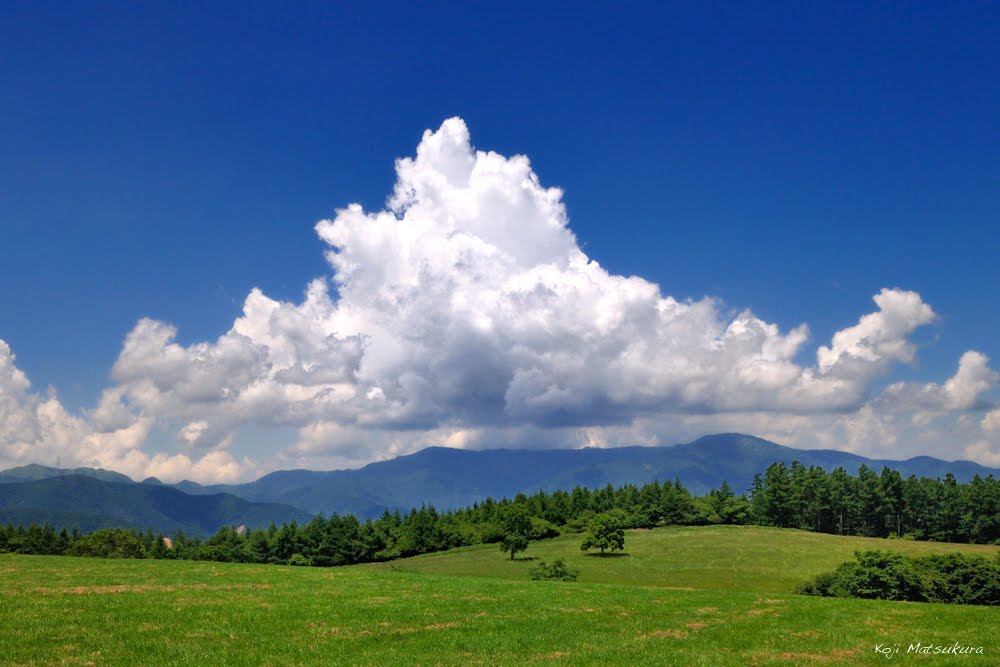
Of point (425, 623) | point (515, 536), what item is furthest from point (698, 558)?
point (425, 623)

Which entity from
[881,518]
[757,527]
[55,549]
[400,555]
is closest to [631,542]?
[757,527]

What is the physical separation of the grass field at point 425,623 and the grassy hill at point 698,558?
6067cm

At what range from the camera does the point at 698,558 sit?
123m

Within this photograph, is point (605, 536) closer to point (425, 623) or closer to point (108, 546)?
point (425, 623)

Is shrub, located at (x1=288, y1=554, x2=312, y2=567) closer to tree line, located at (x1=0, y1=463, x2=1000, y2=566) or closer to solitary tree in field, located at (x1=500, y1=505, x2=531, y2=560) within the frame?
→ tree line, located at (x1=0, y1=463, x2=1000, y2=566)

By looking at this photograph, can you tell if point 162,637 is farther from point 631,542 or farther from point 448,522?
point 448,522

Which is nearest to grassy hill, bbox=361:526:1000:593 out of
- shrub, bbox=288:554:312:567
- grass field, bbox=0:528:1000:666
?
shrub, bbox=288:554:312:567

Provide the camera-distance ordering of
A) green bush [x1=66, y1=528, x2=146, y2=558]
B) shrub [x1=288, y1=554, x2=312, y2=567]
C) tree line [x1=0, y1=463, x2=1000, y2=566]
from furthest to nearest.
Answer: tree line [x1=0, y1=463, x2=1000, y2=566]
shrub [x1=288, y1=554, x2=312, y2=567]
green bush [x1=66, y1=528, x2=146, y2=558]

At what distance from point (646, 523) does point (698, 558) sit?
63.1 metres

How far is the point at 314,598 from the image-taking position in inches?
1517

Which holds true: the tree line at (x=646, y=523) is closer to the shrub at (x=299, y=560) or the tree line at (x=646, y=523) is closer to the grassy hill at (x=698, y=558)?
the shrub at (x=299, y=560)

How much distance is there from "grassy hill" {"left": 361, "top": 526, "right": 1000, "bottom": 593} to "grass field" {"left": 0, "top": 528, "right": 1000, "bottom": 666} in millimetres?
60669

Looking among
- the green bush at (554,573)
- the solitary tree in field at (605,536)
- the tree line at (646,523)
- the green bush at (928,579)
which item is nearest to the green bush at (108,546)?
the tree line at (646,523)

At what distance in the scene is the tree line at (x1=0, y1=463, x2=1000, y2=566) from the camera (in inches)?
6417
